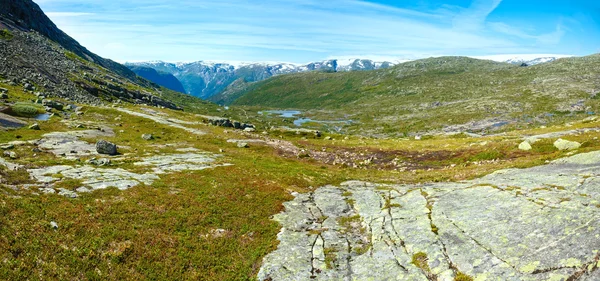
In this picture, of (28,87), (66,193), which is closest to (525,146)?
(66,193)

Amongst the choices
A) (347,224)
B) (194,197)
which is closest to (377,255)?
(347,224)

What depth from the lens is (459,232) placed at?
66.7ft

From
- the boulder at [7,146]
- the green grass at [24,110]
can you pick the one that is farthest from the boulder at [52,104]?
the boulder at [7,146]

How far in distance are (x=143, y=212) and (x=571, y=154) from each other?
43.2 m

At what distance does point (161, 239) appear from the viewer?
21188mm

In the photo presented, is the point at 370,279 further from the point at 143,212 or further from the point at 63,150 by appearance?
the point at 63,150

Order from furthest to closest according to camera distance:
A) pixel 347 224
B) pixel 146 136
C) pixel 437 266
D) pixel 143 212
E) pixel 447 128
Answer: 1. pixel 447 128
2. pixel 146 136
3. pixel 347 224
4. pixel 143 212
5. pixel 437 266

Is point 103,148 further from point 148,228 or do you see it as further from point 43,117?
point 43,117

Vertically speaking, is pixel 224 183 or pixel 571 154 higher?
pixel 571 154

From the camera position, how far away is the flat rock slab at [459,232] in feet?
50.6

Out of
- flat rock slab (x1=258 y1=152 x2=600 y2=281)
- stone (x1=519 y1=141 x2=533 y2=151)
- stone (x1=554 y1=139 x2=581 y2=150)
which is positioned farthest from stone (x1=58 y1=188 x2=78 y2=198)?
stone (x1=519 y1=141 x2=533 y2=151)

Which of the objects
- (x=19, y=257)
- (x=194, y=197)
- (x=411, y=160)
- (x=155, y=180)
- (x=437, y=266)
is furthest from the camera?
(x=411, y=160)

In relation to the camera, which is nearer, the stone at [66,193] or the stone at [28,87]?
the stone at [66,193]

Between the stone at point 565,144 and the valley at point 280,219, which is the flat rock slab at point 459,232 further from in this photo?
the stone at point 565,144
